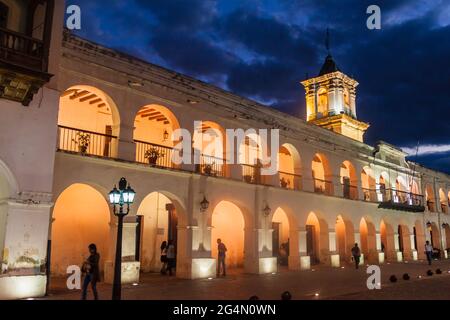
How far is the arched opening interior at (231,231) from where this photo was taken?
22.3m

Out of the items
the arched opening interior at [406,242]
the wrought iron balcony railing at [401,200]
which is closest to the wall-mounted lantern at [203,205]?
the wrought iron balcony railing at [401,200]

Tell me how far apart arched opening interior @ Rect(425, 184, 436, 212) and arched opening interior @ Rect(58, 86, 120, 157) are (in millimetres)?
27213

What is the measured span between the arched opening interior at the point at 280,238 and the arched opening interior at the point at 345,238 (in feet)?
10.8

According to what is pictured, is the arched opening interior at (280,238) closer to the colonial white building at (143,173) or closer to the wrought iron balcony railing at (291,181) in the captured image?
the colonial white building at (143,173)

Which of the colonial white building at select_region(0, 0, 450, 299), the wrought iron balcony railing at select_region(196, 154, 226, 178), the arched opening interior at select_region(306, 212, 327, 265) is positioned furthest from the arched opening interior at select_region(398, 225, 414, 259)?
the wrought iron balcony railing at select_region(196, 154, 226, 178)

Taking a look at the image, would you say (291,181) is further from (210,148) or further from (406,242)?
(406,242)

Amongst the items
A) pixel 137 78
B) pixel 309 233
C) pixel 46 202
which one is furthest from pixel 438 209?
pixel 46 202

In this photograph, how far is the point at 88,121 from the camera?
56.7 ft

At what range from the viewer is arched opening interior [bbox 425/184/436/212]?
1389 inches

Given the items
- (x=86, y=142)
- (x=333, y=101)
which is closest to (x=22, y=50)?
(x=86, y=142)

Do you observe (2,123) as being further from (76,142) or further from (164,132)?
(164,132)

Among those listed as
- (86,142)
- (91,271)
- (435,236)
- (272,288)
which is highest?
(86,142)

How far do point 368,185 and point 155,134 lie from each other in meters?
15.4

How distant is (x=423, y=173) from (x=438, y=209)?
326cm
